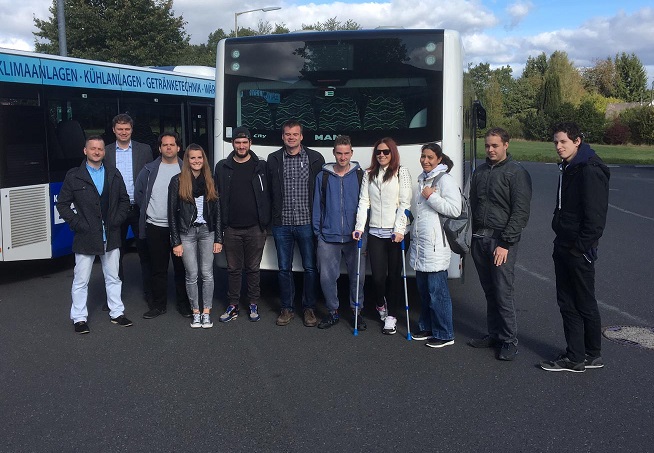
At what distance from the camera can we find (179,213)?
6.83 meters

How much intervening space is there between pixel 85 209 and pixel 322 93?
8.63 ft

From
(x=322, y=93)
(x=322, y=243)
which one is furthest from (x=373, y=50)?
(x=322, y=243)

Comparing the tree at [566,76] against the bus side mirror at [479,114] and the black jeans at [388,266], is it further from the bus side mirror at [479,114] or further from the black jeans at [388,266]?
the black jeans at [388,266]

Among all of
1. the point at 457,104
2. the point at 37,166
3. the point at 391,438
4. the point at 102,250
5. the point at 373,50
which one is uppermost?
the point at 373,50

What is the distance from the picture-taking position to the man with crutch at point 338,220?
262 inches

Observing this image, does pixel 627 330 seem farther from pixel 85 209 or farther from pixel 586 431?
pixel 85 209

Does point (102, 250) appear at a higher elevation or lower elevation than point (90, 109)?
lower

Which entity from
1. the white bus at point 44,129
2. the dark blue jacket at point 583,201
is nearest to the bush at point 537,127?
the white bus at point 44,129

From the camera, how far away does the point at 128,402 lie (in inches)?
197

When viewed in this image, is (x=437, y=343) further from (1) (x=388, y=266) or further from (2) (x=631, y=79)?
(2) (x=631, y=79)

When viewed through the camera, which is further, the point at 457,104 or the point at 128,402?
the point at 457,104

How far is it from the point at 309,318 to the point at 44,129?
4680 mm

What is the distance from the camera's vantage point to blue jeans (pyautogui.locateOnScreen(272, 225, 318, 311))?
6.93 metres

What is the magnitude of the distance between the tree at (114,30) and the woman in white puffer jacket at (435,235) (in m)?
29.0
